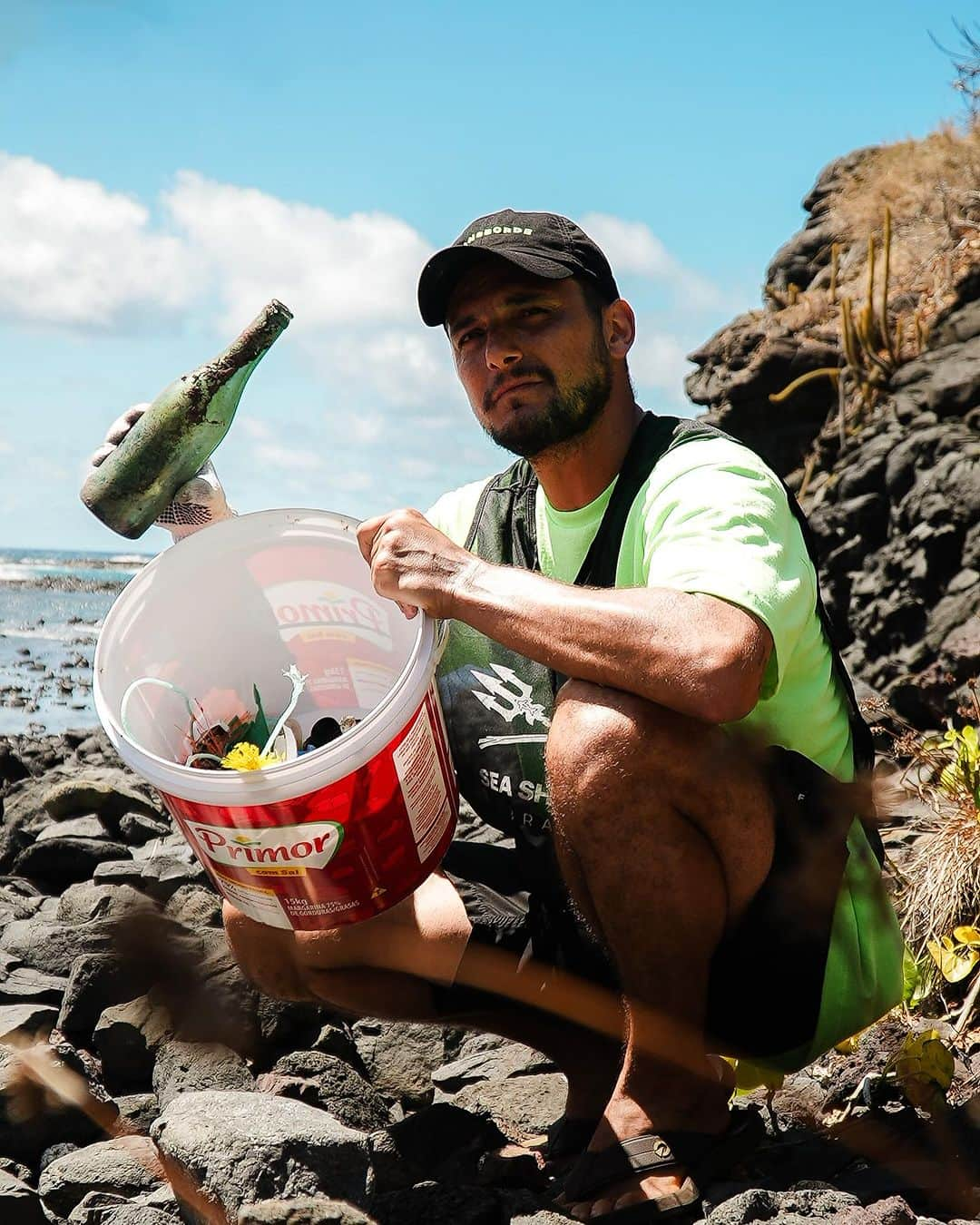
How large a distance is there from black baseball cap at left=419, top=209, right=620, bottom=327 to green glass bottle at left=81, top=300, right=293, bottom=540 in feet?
1.21

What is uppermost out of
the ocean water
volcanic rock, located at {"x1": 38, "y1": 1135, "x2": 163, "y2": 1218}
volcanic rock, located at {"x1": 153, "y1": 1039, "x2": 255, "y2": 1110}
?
volcanic rock, located at {"x1": 38, "y1": 1135, "x2": 163, "y2": 1218}

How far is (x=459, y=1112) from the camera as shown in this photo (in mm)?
2666

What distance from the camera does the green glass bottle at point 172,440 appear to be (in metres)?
2.87

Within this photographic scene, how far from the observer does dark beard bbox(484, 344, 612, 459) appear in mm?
2756

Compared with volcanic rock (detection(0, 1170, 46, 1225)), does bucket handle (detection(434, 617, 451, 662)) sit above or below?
above

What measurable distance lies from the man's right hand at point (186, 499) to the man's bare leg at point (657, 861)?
1.10 m

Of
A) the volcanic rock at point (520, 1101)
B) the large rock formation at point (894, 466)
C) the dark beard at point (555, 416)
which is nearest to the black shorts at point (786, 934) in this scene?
the volcanic rock at point (520, 1101)

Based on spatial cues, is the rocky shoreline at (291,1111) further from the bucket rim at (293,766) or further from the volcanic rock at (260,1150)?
the bucket rim at (293,766)

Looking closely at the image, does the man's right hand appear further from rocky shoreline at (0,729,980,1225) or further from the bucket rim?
rocky shoreline at (0,729,980,1225)

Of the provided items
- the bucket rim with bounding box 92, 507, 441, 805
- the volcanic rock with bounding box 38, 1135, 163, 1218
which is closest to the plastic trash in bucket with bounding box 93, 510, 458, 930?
the bucket rim with bounding box 92, 507, 441, 805

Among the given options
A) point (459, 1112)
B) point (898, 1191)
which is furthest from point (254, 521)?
point (898, 1191)

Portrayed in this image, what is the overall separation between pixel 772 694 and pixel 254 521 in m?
1.14

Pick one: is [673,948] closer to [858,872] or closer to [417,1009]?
[858,872]

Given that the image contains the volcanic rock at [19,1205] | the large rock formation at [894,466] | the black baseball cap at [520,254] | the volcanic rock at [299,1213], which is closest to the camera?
the volcanic rock at [299,1213]
